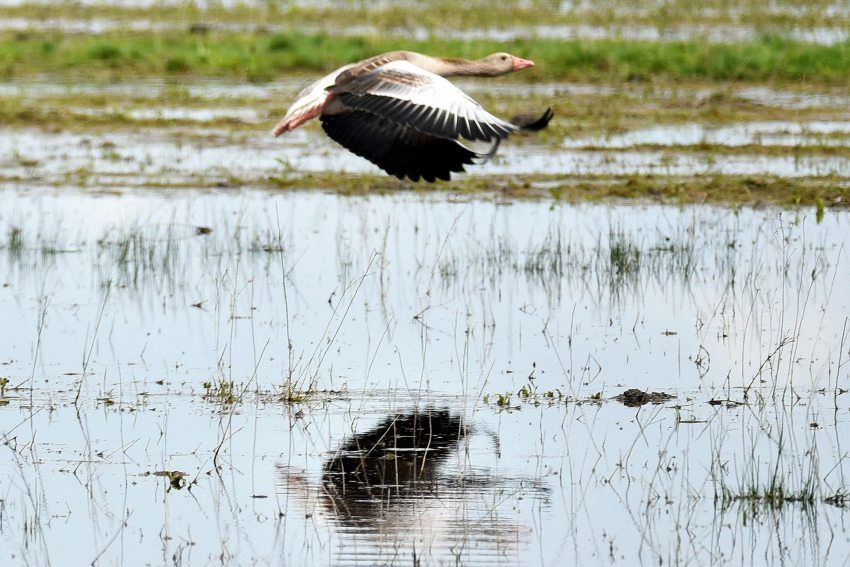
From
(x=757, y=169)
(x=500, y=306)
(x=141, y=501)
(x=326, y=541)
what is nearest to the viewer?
(x=326, y=541)

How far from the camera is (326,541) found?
236 inches

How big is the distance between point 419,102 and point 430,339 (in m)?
1.90

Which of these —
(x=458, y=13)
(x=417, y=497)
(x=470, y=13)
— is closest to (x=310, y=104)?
(x=417, y=497)

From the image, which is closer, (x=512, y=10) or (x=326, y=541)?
(x=326, y=541)

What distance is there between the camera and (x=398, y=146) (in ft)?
29.3

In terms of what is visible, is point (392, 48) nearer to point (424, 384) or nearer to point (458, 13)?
point (458, 13)

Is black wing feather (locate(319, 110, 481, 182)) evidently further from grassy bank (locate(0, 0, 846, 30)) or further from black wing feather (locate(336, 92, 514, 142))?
A: grassy bank (locate(0, 0, 846, 30))

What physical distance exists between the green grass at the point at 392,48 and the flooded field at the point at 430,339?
6.22ft

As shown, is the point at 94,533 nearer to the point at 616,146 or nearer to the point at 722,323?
the point at 722,323

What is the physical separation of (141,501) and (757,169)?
33.7 ft

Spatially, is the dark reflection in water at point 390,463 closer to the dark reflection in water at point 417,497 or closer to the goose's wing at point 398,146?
the dark reflection in water at point 417,497

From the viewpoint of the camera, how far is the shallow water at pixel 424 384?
6176 millimetres

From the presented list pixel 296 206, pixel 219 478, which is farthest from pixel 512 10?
pixel 219 478

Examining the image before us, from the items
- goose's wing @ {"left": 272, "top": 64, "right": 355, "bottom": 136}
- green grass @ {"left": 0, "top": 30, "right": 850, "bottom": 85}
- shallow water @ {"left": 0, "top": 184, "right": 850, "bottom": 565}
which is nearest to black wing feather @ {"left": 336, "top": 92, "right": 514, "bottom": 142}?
goose's wing @ {"left": 272, "top": 64, "right": 355, "bottom": 136}
